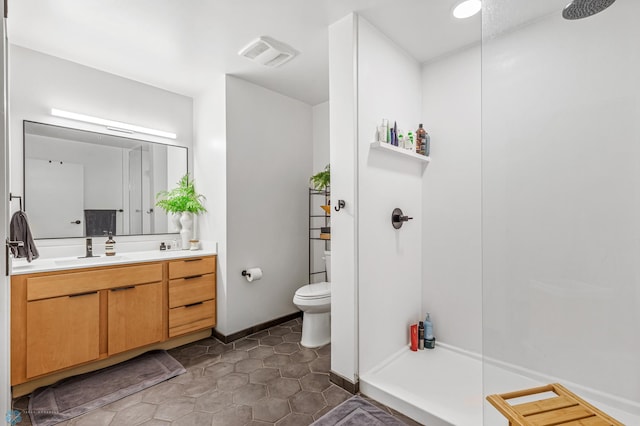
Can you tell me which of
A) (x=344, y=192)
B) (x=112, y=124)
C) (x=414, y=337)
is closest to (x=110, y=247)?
(x=112, y=124)

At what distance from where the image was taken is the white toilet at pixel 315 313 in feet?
8.37

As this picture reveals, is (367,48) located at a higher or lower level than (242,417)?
higher

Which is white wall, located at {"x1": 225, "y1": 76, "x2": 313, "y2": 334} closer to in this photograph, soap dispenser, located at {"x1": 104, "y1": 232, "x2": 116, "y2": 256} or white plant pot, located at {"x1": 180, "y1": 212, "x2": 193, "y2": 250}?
white plant pot, located at {"x1": 180, "y1": 212, "x2": 193, "y2": 250}

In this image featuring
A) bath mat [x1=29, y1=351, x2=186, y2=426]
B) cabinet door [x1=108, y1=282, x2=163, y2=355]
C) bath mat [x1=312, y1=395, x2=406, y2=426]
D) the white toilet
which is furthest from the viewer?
the white toilet

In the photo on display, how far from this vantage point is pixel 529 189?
1.50 meters

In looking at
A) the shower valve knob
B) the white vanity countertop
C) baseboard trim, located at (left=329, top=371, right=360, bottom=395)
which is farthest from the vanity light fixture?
baseboard trim, located at (left=329, top=371, right=360, bottom=395)

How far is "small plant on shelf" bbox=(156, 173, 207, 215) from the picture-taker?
9.70 feet

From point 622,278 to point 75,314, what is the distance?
10.5 ft

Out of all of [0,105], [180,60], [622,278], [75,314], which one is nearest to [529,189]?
[622,278]

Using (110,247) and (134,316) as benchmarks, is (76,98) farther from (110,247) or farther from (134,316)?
(134,316)

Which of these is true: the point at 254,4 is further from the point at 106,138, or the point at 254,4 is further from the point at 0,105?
the point at 106,138

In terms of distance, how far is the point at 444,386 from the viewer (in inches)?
74.9

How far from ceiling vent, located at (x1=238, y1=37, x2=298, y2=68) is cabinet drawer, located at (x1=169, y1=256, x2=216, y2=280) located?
179 centimetres

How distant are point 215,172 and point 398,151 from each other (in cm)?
172
